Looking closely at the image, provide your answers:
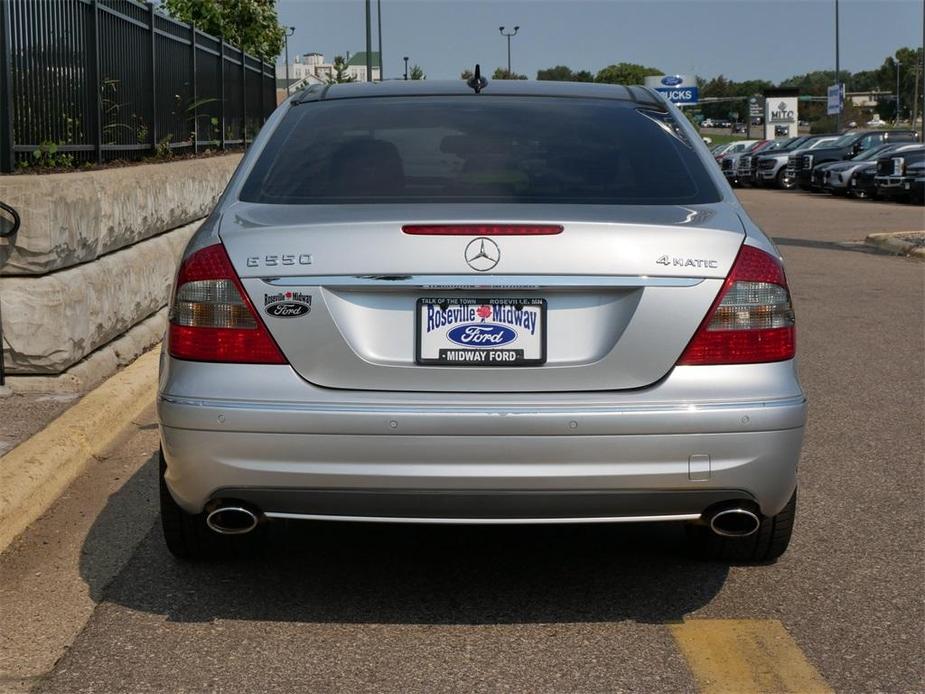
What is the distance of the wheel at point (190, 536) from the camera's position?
4648 mm

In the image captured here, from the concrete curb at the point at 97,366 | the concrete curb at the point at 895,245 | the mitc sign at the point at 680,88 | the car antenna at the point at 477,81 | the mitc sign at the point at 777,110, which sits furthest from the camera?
the mitc sign at the point at 777,110

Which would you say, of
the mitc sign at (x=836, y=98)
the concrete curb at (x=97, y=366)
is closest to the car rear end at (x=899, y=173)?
the concrete curb at (x=97, y=366)

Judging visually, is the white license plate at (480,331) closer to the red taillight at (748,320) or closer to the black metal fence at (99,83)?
the red taillight at (748,320)

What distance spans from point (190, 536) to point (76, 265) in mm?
3556

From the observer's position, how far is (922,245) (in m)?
19.1

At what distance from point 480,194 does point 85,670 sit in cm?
182

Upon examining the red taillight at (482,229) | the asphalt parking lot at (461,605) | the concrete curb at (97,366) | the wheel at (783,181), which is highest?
the wheel at (783,181)

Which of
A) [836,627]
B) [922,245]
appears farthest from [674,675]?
[922,245]

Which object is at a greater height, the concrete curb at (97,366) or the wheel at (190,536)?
the concrete curb at (97,366)

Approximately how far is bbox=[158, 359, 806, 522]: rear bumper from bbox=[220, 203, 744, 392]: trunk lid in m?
0.06

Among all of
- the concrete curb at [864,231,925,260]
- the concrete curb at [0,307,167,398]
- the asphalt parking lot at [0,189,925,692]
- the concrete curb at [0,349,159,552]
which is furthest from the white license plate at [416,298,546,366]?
the concrete curb at [864,231,925,260]

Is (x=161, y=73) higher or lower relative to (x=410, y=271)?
higher

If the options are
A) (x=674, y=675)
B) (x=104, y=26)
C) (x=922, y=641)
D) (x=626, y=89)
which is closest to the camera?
(x=674, y=675)

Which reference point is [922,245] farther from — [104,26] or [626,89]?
[626,89]
